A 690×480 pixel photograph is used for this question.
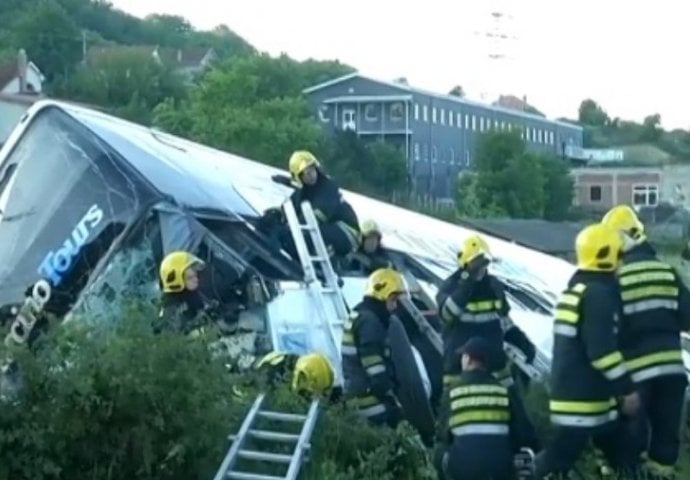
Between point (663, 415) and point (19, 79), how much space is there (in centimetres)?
7619

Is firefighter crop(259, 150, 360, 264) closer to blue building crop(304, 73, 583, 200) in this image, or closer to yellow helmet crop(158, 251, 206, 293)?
yellow helmet crop(158, 251, 206, 293)

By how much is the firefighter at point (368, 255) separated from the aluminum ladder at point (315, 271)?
455mm

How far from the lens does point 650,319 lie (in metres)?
8.99

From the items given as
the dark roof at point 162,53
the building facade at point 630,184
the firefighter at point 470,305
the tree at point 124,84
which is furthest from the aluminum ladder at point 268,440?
the dark roof at point 162,53

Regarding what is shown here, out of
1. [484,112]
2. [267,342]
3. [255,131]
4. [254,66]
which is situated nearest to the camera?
[267,342]

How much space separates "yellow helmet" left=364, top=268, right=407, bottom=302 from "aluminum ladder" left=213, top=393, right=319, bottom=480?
1.43 metres

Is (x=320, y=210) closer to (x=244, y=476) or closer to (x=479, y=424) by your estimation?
(x=479, y=424)

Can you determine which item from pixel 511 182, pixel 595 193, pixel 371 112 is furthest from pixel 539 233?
pixel 595 193

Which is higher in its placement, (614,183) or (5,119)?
(5,119)

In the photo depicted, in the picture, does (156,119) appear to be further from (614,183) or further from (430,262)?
(430,262)

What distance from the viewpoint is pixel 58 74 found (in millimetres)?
101750

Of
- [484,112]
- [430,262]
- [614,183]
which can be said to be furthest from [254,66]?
[430,262]

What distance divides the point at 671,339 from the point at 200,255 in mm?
3569

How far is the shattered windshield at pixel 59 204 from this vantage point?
11.0m
